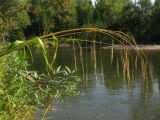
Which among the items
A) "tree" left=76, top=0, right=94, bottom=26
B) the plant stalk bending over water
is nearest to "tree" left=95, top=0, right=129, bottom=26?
"tree" left=76, top=0, right=94, bottom=26

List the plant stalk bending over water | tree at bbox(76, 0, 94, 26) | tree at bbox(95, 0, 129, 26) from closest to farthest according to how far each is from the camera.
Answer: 1. the plant stalk bending over water
2. tree at bbox(95, 0, 129, 26)
3. tree at bbox(76, 0, 94, 26)

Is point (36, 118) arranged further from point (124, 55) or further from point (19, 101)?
point (124, 55)

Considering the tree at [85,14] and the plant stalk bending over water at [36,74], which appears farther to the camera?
the tree at [85,14]

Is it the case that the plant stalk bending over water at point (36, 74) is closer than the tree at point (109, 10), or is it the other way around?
the plant stalk bending over water at point (36, 74)

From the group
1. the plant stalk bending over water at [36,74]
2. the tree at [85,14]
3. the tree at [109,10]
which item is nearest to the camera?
the plant stalk bending over water at [36,74]

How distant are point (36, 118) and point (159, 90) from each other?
7.49 metres

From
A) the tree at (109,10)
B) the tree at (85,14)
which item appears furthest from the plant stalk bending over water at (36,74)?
the tree at (85,14)

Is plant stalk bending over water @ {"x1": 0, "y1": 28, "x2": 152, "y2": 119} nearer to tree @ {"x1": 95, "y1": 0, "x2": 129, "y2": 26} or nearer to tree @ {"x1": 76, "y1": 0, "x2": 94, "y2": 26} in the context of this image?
tree @ {"x1": 95, "y1": 0, "x2": 129, "y2": 26}

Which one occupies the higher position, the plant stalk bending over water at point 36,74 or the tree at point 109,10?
the tree at point 109,10

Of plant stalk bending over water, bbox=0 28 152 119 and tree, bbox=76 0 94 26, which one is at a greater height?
tree, bbox=76 0 94 26

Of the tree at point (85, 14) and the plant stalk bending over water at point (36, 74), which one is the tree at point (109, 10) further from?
the plant stalk bending over water at point (36, 74)

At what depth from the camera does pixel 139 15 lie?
210ft

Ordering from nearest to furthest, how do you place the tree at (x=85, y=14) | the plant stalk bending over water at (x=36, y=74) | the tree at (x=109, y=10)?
the plant stalk bending over water at (x=36, y=74)
the tree at (x=109, y=10)
the tree at (x=85, y=14)

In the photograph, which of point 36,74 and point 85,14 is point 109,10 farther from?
point 36,74
